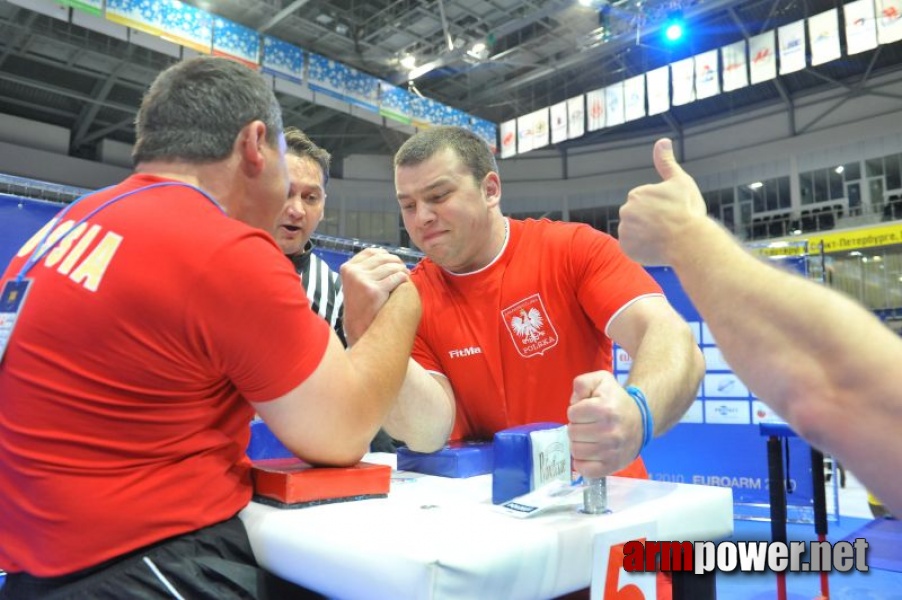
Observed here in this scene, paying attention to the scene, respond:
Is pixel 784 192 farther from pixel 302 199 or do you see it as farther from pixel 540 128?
pixel 302 199

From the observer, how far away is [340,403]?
85cm

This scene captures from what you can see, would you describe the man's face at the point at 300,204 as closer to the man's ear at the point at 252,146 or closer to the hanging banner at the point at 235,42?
the man's ear at the point at 252,146

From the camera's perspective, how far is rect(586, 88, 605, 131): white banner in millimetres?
12156

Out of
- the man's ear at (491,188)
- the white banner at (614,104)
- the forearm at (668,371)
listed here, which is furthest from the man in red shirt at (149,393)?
the white banner at (614,104)

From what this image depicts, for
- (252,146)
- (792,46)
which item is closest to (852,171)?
(792,46)

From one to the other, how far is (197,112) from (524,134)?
12.8m

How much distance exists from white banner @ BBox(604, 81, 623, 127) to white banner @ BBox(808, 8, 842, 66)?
3258mm

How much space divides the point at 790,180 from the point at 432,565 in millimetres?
16817

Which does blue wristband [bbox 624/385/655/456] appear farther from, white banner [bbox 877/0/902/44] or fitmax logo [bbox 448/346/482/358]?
white banner [bbox 877/0/902/44]

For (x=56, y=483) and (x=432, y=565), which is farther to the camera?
(x=56, y=483)

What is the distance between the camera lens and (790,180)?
14.9m

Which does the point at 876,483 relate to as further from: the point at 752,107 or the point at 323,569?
the point at 752,107

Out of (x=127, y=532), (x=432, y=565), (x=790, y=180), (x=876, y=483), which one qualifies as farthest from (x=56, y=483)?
(x=790, y=180)

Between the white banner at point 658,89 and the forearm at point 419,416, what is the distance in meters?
11.3
